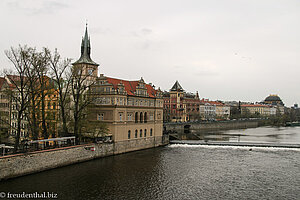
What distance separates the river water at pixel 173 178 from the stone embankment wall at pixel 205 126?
145 feet

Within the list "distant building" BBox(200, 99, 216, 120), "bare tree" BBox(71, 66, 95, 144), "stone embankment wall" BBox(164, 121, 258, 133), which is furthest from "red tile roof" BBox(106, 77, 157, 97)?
"distant building" BBox(200, 99, 216, 120)

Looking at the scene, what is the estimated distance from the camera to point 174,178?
31.8 meters

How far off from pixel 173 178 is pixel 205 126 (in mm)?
79519

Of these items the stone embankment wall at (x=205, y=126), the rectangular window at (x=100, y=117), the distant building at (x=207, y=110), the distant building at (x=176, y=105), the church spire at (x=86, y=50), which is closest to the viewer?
the rectangular window at (x=100, y=117)

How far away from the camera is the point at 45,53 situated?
34.9 meters

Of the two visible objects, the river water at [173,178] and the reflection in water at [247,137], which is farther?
the reflection in water at [247,137]

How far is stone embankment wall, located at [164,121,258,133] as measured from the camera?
94.8 meters

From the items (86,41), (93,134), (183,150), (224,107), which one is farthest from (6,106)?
(224,107)

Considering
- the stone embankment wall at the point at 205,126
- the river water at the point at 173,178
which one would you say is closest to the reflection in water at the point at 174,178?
the river water at the point at 173,178

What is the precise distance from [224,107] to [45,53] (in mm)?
163078

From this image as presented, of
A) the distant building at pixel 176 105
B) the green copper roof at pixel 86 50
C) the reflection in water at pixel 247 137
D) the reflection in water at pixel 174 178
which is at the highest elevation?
the green copper roof at pixel 86 50

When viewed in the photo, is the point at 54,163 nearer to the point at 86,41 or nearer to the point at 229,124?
the point at 86,41

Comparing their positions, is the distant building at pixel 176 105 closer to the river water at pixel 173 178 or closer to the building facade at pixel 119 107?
the building facade at pixel 119 107

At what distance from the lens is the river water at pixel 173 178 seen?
2639 cm
